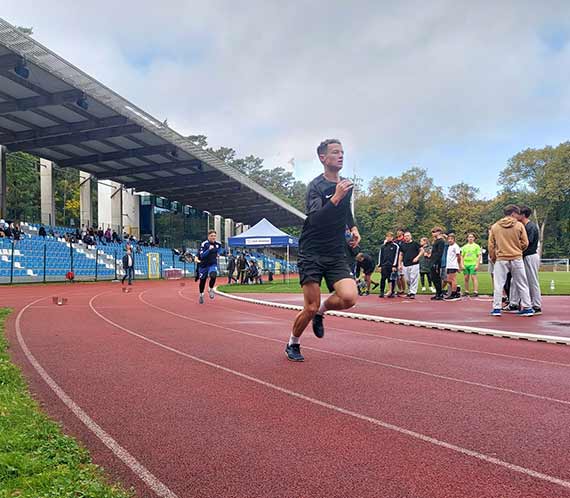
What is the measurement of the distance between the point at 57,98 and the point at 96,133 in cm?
533

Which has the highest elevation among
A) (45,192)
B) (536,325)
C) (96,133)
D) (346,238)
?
(96,133)

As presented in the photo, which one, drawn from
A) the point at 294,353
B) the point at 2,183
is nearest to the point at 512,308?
the point at 294,353

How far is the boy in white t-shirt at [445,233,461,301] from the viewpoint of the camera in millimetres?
13047

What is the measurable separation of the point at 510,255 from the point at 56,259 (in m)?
23.8

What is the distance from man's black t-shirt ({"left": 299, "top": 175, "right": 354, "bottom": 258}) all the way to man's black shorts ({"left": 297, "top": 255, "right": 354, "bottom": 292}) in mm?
54

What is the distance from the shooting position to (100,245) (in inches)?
1305

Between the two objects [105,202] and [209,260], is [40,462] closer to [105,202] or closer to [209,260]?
[209,260]

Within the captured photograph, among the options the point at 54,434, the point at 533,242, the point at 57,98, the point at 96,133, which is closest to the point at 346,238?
the point at 54,434

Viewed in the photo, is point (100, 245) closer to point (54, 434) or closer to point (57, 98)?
point (57, 98)

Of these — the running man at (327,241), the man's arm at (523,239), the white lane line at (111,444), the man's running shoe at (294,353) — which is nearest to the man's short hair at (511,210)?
the man's arm at (523,239)

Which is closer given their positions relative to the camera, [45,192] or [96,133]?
[96,133]

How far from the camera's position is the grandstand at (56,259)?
23.4 m

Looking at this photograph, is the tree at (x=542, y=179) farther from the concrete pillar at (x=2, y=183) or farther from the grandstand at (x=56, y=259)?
the concrete pillar at (x=2, y=183)

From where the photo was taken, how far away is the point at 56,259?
86.1 ft
